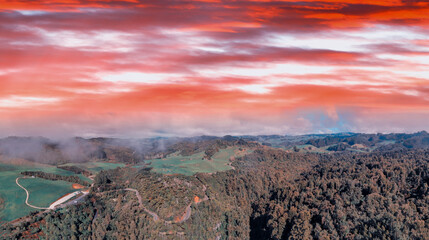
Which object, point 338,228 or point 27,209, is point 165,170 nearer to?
point 27,209

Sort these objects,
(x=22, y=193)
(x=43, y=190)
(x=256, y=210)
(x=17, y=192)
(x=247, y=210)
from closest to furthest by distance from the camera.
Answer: (x=22, y=193), (x=17, y=192), (x=43, y=190), (x=256, y=210), (x=247, y=210)

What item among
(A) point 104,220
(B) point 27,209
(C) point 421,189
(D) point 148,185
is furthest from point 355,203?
(B) point 27,209

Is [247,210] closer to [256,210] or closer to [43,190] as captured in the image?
[256,210]

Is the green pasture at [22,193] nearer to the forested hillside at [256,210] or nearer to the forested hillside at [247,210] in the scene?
Result: the forested hillside at [247,210]

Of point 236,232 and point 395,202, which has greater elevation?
point 395,202

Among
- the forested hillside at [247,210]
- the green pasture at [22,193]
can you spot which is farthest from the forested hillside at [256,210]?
the green pasture at [22,193]

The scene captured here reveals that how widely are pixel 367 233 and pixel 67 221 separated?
103 metres

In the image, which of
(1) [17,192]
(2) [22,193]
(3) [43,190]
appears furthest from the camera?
(3) [43,190]

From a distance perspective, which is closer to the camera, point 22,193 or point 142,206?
point 142,206

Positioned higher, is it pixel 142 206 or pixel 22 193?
pixel 142 206

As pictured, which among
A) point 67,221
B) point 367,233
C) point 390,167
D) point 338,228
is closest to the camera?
point 367,233

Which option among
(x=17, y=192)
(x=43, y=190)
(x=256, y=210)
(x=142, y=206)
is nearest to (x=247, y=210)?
(x=256, y=210)

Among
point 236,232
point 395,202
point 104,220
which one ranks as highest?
point 395,202

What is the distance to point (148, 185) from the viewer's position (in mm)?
124312
